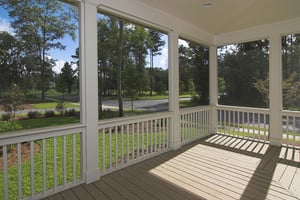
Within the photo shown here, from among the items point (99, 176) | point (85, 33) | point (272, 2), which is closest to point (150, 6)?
point (85, 33)

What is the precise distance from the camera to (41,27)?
223 cm

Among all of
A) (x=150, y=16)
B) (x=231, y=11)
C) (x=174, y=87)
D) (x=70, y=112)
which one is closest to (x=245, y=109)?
(x=174, y=87)

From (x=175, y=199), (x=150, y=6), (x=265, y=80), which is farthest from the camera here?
(x=265, y=80)

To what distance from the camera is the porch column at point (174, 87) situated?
12.8 ft

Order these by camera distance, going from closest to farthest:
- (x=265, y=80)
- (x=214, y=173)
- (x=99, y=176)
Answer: (x=99, y=176), (x=214, y=173), (x=265, y=80)

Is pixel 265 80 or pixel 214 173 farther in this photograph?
pixel 265 80

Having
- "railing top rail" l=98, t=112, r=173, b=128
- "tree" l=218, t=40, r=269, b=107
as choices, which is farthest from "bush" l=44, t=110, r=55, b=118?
"tree" l=218, t=40, r=269, b=107

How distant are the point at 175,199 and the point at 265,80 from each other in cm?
352

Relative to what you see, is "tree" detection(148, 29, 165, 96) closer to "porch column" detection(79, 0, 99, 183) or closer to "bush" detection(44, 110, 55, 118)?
"porch column" detection(79, 0, 99, 183)

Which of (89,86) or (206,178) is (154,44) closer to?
(89,86)

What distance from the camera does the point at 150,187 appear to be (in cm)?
250

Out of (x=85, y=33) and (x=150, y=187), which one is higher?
(x=85, y=33)

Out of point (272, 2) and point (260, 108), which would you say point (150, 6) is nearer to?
point (272, 2)

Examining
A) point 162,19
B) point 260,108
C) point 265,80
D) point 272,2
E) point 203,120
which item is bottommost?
point 203,120
